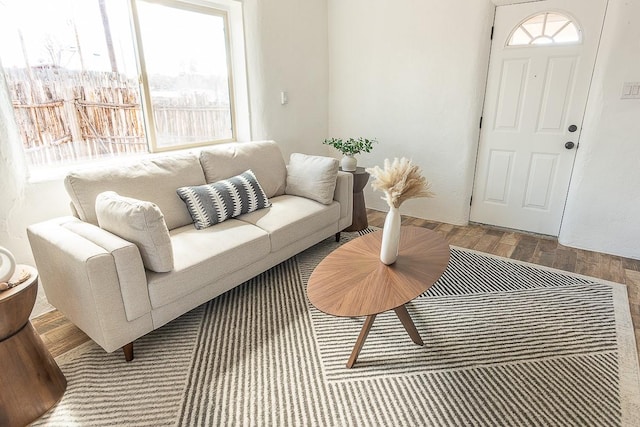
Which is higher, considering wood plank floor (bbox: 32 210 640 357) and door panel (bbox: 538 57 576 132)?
door panel (bbox: 538 57 576 132)

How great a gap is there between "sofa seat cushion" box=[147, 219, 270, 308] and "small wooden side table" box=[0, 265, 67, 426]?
0.49m

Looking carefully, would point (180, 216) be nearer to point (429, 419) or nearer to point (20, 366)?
point (20, 366)

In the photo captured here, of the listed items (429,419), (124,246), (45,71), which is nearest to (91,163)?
(45,71)

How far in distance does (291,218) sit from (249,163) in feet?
2.22

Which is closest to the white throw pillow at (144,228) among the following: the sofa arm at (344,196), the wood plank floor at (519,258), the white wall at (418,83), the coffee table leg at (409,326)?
the wood plank floor at (519,258)

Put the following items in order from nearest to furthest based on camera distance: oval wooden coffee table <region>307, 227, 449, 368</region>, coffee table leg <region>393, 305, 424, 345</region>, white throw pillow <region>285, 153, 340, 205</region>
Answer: oval wooden coffee table <region>307, 227, 449, 368</region>, coffee table leg <region>393, 305, 424, 345</region>, white throw pillow <region>285, 153, 340, 205</region>

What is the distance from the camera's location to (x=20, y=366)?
150 centimetres

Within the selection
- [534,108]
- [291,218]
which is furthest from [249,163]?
[534,108]

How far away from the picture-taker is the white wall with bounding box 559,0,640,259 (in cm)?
262

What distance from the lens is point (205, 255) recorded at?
80.5 inches

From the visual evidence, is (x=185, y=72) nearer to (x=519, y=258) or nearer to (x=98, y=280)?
(x=98, y=280)

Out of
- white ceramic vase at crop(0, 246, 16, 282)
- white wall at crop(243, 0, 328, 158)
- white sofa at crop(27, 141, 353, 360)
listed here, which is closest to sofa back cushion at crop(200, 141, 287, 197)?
white sofa at crop(27, 141, 353, 360)

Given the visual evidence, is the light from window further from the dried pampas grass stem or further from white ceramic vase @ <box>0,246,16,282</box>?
the dried pampas grass stem

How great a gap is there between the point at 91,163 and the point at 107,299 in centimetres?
135
